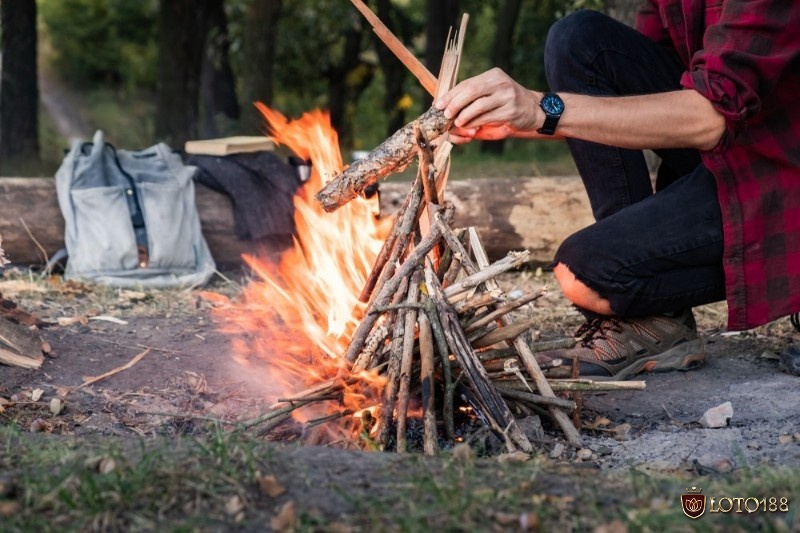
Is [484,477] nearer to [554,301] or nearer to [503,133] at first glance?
[503,133]

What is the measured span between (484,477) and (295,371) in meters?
1.39

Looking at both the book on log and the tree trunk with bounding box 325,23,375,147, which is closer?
the book on log

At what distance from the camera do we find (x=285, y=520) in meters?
1.96

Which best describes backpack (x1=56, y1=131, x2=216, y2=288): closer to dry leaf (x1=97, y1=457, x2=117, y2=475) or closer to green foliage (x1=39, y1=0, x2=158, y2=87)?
dry leaf (x1=97, y1=457, x2=117, y2=475)

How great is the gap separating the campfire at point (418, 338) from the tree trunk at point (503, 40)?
9.31 metres

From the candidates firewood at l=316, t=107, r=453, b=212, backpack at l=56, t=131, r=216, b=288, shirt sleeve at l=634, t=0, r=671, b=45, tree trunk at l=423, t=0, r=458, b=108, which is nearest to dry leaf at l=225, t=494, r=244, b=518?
firewood at l=316, t=107, r=453, b=212

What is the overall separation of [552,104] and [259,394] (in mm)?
1437

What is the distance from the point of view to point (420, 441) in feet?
9.78

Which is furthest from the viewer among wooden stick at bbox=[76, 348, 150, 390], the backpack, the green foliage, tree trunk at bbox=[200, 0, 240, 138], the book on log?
the green foliage

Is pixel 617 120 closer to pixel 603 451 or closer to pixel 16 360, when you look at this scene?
pixel 603 451

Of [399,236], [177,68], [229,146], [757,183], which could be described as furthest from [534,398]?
[177,68]

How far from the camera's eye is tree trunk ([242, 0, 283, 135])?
938cm

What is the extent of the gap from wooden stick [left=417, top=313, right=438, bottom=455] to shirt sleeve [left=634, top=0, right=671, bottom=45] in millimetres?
1837

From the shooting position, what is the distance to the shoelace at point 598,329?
368 cm
